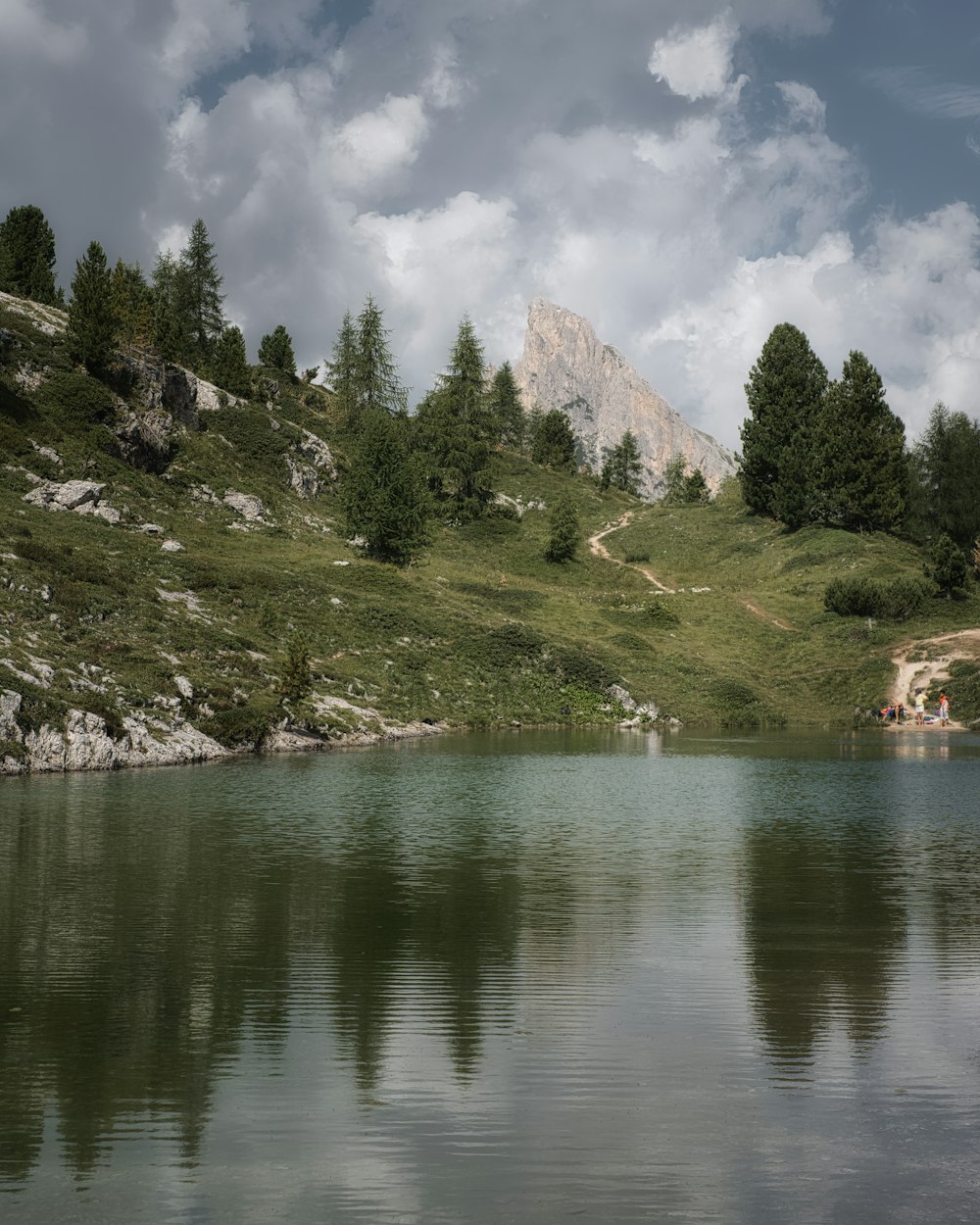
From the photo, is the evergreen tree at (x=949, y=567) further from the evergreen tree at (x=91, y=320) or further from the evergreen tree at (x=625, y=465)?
the evergreen tree at (x=625, y=465)

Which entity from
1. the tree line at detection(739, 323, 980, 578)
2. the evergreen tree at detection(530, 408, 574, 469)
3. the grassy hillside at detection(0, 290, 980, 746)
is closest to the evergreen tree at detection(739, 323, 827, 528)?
the tree line at detection(739, 323, 980, 578)

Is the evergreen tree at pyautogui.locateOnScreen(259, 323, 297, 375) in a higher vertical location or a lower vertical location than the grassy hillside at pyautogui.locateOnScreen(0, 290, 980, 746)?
higher

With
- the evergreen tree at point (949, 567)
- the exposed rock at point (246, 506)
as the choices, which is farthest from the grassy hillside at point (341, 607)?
the evergreen tree at point (949, 567)

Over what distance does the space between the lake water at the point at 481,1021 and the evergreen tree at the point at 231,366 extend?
299 ft

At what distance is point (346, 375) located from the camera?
14012cm

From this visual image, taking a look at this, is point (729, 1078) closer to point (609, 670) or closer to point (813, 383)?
point (609, 670)

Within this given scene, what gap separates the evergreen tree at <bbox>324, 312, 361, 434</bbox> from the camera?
429 feet

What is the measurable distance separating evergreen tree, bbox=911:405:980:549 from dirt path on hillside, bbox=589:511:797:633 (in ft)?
93.4

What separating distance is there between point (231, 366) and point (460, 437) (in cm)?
2455

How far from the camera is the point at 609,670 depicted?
7175 cm

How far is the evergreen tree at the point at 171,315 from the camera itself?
99.1 m

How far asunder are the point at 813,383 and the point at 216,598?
3268 inches

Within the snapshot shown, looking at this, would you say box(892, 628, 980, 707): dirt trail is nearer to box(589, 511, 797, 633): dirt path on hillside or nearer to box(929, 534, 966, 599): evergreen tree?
box(929, 534, 966, 599): evergreen tree

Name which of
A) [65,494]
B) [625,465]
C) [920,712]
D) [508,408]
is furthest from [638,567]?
[508,408]
